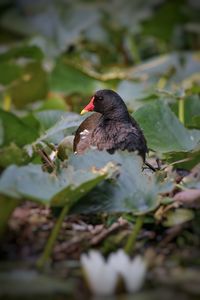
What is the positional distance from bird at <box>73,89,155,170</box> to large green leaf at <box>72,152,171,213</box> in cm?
45

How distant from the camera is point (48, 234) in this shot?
2.81 meters

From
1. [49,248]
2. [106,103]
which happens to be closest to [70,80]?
[106,103]

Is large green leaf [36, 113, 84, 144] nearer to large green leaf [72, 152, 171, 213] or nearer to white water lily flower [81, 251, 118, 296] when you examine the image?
large green leaf [72, 152, 171, 213]

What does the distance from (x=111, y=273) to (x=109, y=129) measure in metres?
1.40

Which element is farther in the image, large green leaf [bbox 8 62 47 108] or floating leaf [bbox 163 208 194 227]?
large green leaf [bbox 8 62 47 108]

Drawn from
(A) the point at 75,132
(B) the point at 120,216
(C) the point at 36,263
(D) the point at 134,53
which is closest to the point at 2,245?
(C) the point at 36,263

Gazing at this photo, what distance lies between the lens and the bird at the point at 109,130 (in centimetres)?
353

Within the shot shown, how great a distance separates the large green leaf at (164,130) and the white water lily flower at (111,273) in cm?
115

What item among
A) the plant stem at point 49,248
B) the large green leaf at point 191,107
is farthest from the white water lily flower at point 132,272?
the large green leaf at point 191,107

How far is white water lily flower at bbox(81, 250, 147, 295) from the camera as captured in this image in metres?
2.31

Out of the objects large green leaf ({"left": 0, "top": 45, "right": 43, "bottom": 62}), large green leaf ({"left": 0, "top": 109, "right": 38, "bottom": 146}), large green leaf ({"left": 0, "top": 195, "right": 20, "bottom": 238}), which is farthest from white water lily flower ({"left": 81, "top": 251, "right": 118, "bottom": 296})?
large green leaf ({"left": 0, "top": 45, "right": 43, "bottom": 62})

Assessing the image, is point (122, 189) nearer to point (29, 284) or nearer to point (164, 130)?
point (29, 284)

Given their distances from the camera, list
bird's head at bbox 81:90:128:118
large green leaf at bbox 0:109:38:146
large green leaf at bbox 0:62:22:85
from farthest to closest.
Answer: large green leaf at bbox 0:62:22:85 < bird's head at bbox 81:90:128:118 < large green leaf at bbox 0:109:38:146

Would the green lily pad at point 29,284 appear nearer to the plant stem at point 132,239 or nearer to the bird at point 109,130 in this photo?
the plant stem at point 132,239
